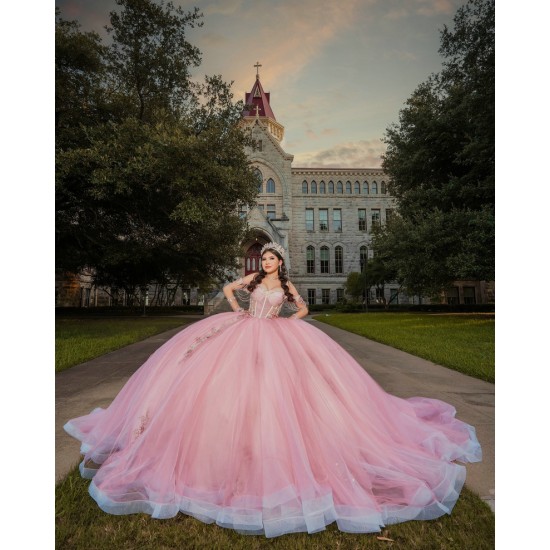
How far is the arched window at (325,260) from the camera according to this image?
42281 millimetres

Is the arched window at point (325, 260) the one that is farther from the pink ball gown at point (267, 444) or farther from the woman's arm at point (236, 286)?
the pink ball gown at point (267, 444)

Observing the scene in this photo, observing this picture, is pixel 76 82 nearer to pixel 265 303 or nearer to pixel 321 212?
pixel 265 303

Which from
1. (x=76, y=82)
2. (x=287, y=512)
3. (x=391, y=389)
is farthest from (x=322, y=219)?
(x=287, y=512)

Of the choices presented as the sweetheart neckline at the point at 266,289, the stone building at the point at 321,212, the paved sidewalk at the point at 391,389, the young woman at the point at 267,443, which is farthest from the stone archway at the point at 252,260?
the young woman at the point at 267,443

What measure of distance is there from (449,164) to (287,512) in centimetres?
1664

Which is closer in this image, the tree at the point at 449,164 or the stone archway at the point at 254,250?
the tree at the point at 449,164

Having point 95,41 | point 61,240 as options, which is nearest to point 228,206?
point 95,41

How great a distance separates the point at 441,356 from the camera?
7.97m

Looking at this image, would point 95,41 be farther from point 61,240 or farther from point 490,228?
point 490,228

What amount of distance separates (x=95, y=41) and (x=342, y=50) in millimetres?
9976

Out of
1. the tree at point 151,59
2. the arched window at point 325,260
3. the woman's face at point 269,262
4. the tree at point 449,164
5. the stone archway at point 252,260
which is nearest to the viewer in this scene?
the woman's face at point 269,262

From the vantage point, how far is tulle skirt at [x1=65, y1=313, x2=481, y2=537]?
2.25 m

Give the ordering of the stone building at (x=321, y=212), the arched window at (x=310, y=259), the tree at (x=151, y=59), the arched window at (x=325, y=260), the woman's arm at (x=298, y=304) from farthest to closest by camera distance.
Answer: the arched window at (x=325, y=260)
the arched window at (x=310, y=259)
the stone building at (x=321, y=212)
the tree at (x=151, y=59)
the woman's arm at (x=298, y=304)

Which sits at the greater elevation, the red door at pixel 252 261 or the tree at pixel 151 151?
the tree at pixel 151 151
